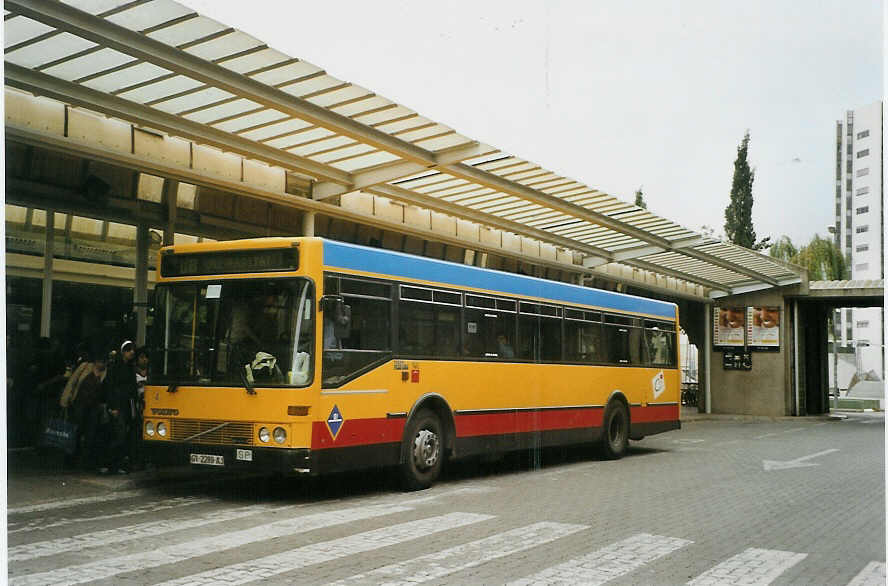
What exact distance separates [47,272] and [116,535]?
21.7ft

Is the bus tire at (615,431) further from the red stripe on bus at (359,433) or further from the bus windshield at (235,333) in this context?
the bus windshield at (235,333)

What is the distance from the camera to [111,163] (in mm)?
13156

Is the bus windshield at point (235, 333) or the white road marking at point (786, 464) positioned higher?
the bus windshield at point (235, 333)

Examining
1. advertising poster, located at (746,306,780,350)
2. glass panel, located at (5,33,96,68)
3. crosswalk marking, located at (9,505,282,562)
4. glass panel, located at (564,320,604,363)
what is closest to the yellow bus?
crosswalk marking, located at (9,505,282,562)

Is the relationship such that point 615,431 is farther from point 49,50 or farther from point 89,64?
point 49,50

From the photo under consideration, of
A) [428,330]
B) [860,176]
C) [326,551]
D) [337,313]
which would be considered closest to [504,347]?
[428,330]

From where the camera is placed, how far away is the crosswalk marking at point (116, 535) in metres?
7.46

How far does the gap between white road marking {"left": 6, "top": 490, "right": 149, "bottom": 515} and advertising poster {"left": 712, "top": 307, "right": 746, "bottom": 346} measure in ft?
98.1

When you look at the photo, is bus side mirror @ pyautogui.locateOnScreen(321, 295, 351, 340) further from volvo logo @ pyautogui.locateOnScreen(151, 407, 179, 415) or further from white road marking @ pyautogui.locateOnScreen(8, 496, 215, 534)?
white road marking @ pyautogui.locateOnScreen(8, 496, 215, 534)

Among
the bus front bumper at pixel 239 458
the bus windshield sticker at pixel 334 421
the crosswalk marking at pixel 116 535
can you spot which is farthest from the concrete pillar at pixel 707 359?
the crosswalk marking at pixel 116 535

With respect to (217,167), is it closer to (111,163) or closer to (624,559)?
(111,163)

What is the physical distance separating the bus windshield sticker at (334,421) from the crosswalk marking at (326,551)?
1.70 metres

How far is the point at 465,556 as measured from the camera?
7504 millimetres

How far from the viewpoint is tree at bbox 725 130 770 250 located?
1119 cm
